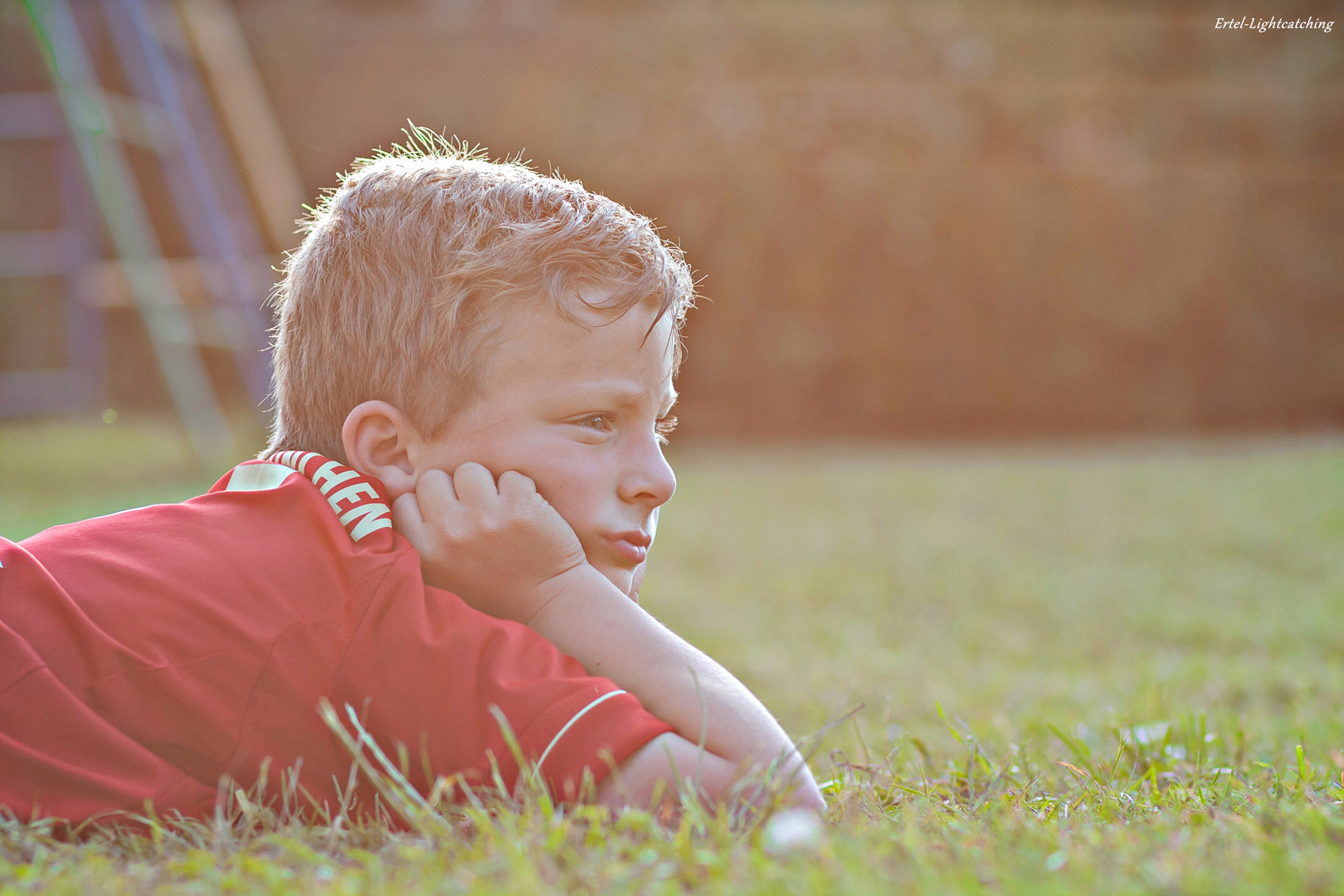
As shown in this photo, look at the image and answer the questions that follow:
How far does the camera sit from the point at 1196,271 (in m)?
11.4

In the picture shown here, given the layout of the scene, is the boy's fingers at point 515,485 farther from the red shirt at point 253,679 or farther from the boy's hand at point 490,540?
the red shirt at point 253,679

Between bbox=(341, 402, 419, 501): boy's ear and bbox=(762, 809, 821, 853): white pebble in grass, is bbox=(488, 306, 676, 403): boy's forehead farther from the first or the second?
bbox=(762, 809, 821, 853): white pebble in grass

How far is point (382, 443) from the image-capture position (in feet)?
4.74

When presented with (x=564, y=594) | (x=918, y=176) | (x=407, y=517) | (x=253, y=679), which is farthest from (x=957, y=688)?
(x=918, y=176)

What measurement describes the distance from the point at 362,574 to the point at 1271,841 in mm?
936

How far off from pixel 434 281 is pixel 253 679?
0.51m

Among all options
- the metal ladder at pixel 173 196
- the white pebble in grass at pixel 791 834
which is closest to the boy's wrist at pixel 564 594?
the white pebble in grass at pixel 791 834

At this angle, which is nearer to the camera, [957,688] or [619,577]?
[619,577]

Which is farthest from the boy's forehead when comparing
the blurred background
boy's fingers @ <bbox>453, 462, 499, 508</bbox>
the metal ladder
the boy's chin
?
the blurred background

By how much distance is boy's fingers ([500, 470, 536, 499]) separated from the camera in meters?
1.35

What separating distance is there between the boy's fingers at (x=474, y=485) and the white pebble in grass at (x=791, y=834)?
0.48 m

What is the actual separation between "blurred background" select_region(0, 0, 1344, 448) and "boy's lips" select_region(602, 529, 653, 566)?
8.50 metres

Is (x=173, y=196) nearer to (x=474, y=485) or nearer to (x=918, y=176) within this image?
(x=474, y=485)

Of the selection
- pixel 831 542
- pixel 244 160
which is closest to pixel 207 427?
pixel 244 160
